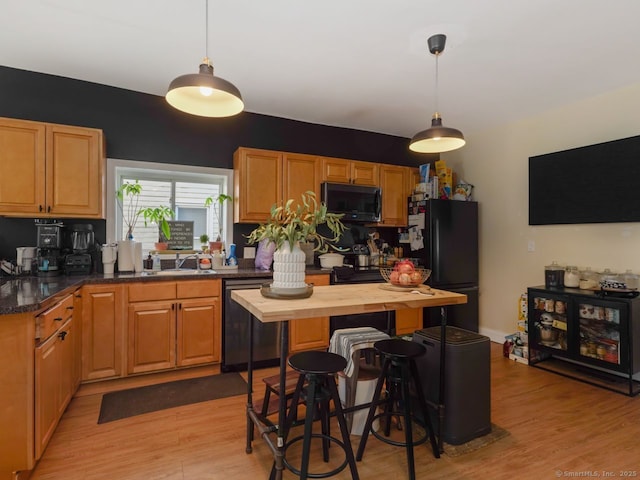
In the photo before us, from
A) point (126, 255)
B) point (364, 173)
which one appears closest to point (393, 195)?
point (364, 173)

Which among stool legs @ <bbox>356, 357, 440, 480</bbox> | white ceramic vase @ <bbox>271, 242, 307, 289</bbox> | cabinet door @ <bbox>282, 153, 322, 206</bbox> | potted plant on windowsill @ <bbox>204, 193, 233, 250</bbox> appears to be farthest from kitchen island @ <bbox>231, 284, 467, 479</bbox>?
potted plant on windowsill @ <bbox>204, 193, 233, 250</bbox>

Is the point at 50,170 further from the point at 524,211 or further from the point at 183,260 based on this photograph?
the point at 524,211

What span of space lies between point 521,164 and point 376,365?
305cm

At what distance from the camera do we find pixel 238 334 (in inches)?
126

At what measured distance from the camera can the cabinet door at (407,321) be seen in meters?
3.94

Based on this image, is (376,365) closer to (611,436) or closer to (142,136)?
(611,436)

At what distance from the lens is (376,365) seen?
7.59 feet

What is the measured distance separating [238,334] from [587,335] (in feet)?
10.3

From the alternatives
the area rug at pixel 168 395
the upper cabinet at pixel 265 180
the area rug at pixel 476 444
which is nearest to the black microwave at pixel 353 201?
the upper cabinet at pixel 265 180

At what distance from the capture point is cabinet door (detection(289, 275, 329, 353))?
3.48m

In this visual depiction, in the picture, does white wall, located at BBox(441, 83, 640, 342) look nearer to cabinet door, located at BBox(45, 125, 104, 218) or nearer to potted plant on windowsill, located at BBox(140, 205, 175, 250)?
potted plant on windowsill, located at BBox(140, 205, 175, 250)

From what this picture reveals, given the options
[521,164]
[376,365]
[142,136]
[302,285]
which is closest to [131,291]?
[142,136]

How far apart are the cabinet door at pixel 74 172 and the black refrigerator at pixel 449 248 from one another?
329 cm

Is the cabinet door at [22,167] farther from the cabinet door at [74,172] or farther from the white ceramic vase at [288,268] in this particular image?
the white ceramic vase at [288,268]
